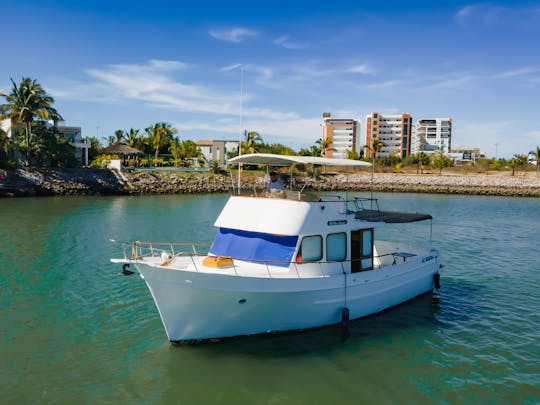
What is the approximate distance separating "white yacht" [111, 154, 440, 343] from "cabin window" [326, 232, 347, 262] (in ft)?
0.09

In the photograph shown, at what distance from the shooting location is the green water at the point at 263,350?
901cm

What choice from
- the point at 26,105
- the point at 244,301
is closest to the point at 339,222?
the point at 244,301

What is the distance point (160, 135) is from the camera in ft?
247

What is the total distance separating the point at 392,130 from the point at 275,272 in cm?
13668

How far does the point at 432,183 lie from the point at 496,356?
219 feet

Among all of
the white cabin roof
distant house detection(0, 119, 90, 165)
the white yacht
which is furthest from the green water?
distant house detection(0, 119, 90, 165)

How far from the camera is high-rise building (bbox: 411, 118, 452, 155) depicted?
150 meters

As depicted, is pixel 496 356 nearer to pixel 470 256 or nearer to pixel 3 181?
pixel 470 256

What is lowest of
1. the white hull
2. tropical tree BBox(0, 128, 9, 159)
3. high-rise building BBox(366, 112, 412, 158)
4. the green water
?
the green water

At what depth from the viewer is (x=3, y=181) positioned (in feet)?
151

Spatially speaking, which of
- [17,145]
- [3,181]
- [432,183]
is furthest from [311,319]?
[432,183]

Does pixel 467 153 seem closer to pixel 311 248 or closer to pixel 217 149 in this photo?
pixel 217 149

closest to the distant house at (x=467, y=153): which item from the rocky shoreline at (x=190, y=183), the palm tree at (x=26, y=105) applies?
the rocky shoreline at (x=190, y=183)

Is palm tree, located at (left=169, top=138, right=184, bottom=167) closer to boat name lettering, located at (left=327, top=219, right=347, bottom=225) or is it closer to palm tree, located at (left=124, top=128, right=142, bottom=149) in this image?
palm tree, located at (left=124, top=128, right=142, bottom=149)
